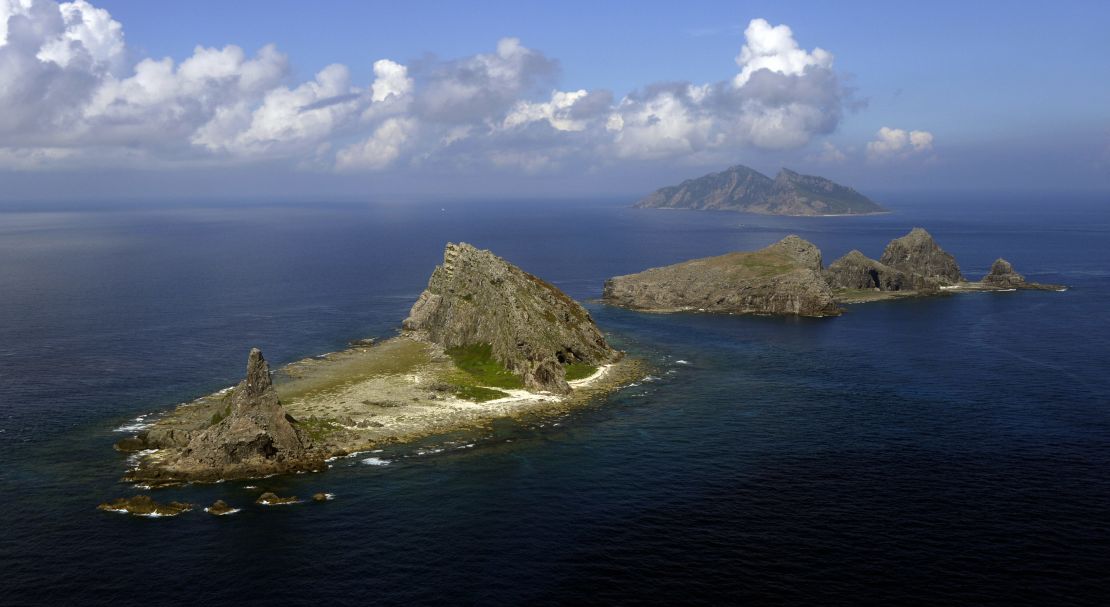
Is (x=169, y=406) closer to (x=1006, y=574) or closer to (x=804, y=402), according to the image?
(x=804, y=402)

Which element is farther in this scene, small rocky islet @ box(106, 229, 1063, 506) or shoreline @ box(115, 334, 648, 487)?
shoreline @ box(115, 334, 648, 487)

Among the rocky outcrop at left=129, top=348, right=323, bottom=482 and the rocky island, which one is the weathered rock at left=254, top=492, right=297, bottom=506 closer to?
the rocky outcrop at left=129, top=348, right=323, bottom=482

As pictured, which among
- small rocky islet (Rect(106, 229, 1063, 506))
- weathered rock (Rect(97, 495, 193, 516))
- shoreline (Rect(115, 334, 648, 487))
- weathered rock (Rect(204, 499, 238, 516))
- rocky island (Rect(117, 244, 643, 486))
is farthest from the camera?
shoreline (Rect(115, 334, 648, 487))

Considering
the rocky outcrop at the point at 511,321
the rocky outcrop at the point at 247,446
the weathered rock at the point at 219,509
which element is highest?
the rocky outcrop at the point at 511,321

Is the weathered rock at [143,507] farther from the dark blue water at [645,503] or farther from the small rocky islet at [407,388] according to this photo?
the dark blue water at [645,503]

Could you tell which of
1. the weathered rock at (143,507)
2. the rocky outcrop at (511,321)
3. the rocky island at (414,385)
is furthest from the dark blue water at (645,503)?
the rocky outcrop at (511,321)

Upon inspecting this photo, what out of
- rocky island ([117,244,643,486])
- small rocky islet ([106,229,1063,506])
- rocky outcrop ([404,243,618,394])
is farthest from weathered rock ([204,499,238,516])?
rocky outcrop ([404,243,618,394])
